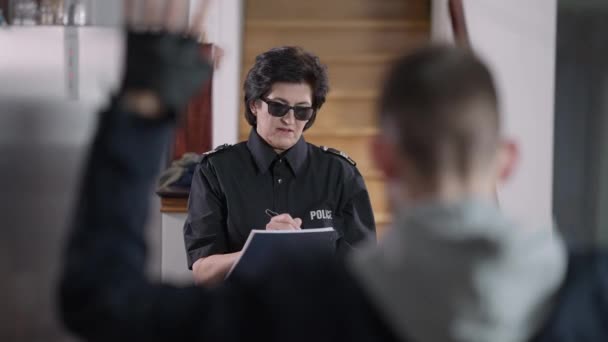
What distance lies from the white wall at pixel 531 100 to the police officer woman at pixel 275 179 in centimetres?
148

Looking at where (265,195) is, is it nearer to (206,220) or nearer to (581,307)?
(206,220)

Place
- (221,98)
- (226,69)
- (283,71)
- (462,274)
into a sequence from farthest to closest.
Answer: (226,69)
(221,98)
(283,71)
(462,274)

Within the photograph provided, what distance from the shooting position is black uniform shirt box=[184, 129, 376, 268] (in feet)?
6.66

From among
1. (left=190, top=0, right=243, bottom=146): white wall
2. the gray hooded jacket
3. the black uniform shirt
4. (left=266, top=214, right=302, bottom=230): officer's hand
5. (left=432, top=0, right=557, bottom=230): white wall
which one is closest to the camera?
the gray hooded jacket

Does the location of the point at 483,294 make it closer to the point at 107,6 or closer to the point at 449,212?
the point at 449,212

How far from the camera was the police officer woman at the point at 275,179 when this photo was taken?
2.04 meters

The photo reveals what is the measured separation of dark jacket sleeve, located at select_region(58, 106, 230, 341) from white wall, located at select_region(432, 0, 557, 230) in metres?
2.86

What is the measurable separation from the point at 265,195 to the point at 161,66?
1.41 metres

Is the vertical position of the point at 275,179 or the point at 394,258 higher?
the point at 394,258

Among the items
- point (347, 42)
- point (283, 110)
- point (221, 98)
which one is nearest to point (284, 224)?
point (283, 110)

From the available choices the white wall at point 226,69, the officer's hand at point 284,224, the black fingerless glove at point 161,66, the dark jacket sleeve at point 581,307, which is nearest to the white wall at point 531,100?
the white wall at point 226,69

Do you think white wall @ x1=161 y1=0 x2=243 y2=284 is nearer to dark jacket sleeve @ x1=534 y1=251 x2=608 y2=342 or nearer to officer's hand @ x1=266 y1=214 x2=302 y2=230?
officer's hand @ x1=266 y1=214 x2=302 y2=230

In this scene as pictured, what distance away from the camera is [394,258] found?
727 mm

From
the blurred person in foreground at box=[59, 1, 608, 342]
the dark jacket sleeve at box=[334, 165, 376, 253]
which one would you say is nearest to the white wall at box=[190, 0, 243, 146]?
the dark jacket sleeve at box=[334, 165, 376, 253]
